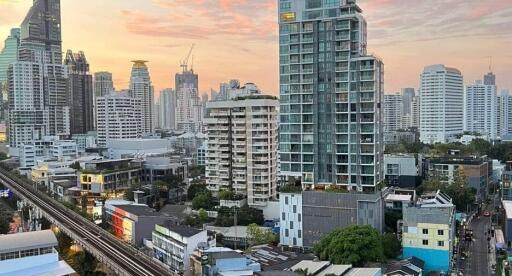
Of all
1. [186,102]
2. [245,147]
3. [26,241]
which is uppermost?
[186,102]

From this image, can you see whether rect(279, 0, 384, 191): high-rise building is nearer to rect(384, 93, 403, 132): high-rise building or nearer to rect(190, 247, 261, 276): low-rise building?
rect(190, 247, 261, 276): low-rise building

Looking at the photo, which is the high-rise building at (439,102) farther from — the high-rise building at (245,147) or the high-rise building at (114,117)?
the high-rise building at (114,117)

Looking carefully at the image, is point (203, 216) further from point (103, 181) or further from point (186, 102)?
point (186, 102)

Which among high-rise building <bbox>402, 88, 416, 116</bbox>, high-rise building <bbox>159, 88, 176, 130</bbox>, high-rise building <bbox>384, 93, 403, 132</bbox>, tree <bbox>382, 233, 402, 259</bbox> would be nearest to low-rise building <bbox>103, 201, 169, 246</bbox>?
tree <bbox>382, 233, 402, 259</bbox>

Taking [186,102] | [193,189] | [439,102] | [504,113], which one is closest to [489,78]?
[504,113]

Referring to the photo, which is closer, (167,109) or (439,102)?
(439,102)

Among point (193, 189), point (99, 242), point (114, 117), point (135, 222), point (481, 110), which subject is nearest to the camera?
point (99, 242)
